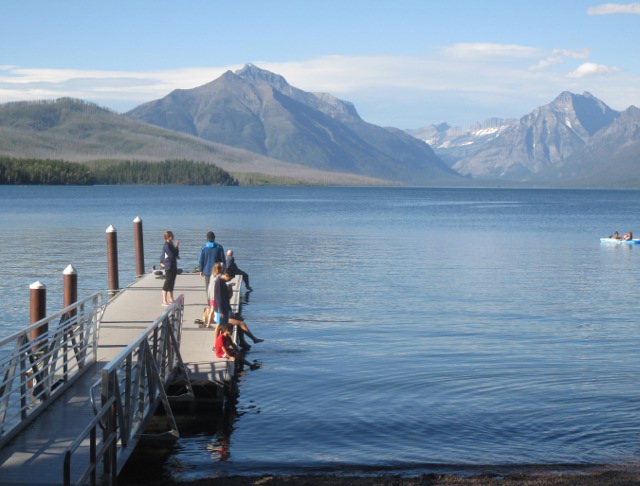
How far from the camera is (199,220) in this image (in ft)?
321

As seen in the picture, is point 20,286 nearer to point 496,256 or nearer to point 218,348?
point 218,348

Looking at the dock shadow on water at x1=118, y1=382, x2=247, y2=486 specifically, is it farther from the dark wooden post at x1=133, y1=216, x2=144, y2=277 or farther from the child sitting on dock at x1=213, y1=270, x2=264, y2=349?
the dark wooden post at x1=133, y1=216, x2=144, y2=277

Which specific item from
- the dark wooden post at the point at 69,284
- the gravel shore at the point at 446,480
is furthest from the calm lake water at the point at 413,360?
the dark wooden post at the point at 69,284

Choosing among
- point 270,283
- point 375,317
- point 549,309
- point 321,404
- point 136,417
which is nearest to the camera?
point 136,417

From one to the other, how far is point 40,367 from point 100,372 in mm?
4073

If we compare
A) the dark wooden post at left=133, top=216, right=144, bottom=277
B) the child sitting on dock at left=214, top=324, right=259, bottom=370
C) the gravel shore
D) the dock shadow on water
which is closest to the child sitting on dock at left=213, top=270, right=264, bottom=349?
the child sitting on dock at left=214, top=324, right=259, bottom=370

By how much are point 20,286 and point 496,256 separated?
31.9 metres

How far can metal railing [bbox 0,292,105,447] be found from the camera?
44.9 feet

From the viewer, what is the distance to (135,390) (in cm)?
1437

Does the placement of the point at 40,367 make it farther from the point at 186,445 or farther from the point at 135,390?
the point at 135,390

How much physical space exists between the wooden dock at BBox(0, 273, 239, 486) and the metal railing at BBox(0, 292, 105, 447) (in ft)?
0.47

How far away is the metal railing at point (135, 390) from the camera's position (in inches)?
477

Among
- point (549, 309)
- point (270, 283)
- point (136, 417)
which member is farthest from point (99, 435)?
point (270, 283)

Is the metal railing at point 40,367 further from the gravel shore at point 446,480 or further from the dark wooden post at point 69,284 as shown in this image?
the dark wooden post at point 69,284
